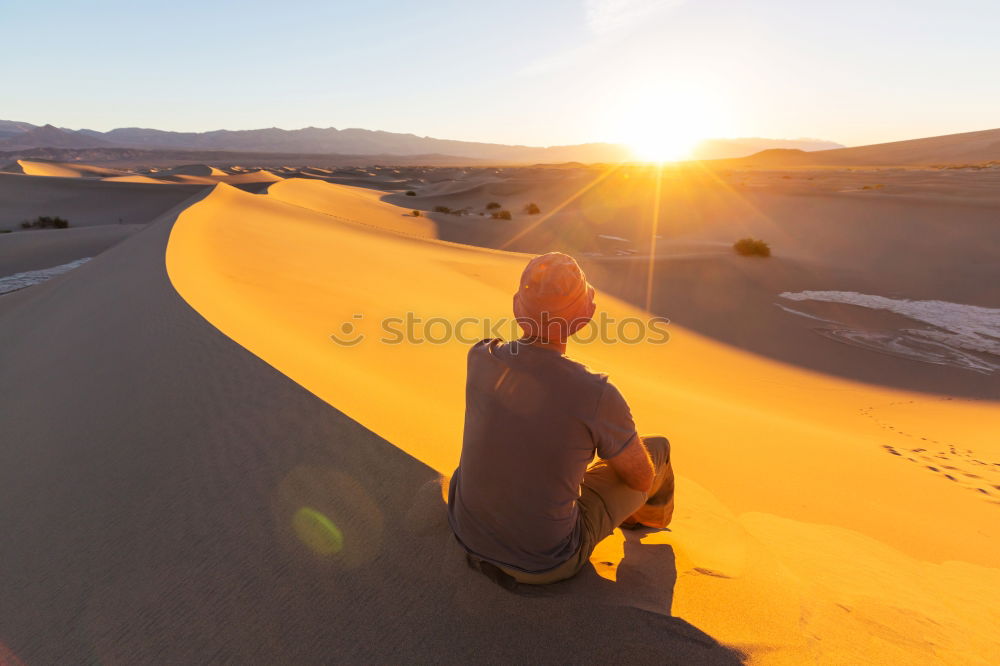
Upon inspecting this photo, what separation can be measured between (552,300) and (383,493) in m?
1.18

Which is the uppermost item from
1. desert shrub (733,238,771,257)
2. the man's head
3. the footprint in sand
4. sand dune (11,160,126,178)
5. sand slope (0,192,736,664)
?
sand dune (11,160,126,178)

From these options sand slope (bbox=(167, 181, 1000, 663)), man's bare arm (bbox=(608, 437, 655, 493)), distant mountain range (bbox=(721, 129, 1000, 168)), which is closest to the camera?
man's bare arm (bbox=(608, 437, 655, 493))

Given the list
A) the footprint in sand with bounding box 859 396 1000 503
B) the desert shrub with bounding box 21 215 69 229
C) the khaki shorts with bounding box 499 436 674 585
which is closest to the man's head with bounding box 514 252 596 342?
the khaki shorts with bounding box 499 436 674 585

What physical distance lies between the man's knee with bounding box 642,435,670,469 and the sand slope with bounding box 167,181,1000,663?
1.20 ft

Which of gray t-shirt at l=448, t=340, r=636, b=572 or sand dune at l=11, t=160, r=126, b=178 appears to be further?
sand dune at l=11, t=160, r=126, b=178

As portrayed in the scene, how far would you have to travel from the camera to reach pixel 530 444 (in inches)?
56.4

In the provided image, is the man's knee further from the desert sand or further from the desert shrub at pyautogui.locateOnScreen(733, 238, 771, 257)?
the desert shrub at pyautogui.locateOnScreen(733, 238, 771, 257)

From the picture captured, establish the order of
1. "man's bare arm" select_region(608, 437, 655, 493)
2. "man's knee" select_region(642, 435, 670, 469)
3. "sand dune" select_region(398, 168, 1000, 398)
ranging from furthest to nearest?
1. "sand dune" select_region(398, 168, 1000, 398)
2. "man's knee" select_region(642, 435, 670, 469)
3. "man's bare arm" select_region(608, 437, 655, 493)

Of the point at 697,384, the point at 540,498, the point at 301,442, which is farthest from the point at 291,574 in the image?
the point at 697,384

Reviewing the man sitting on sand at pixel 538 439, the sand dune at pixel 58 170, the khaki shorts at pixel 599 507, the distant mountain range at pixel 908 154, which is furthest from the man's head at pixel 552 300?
→ the distant mountain range at pixel 908 154

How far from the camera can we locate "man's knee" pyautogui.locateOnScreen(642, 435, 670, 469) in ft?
6.34

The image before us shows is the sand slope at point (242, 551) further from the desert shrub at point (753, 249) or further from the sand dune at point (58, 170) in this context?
the sand dune at point (58, 170)

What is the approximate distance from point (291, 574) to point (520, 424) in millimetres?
1006

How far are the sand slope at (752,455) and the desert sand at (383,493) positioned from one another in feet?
0.06
